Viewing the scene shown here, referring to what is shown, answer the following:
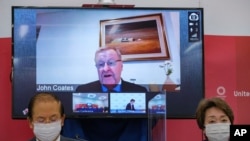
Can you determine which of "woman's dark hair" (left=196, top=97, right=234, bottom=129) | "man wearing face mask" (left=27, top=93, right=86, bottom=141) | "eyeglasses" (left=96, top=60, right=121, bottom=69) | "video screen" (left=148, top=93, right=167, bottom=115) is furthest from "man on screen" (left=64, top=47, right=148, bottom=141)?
"man wearing face mask" (left=27, top=93, right=86, bottom=141)

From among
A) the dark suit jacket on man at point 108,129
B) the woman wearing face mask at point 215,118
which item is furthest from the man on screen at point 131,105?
the woman wearing face mask at point 215,118

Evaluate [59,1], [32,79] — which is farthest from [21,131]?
[59,1]

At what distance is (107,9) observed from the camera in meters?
3.64

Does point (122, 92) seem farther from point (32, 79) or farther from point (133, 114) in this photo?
point (32, 79)

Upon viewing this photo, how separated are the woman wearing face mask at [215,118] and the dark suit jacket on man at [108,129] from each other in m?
1.24

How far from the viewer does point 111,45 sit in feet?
11.9

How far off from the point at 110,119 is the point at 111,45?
605 mm

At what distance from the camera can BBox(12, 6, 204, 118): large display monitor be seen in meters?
3.60

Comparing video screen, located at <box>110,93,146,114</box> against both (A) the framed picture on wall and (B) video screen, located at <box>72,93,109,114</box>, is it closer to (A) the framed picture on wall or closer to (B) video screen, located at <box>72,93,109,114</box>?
(B) video screen, located at <box>72,93,109,114</box>

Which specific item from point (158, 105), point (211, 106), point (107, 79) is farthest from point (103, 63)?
point (211, 106)

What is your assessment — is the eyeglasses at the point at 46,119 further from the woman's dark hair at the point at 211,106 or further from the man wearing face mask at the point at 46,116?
the woman's dark hair at the point at 211,106

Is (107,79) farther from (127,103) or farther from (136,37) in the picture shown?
(136,37)

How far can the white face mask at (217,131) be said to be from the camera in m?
2.32

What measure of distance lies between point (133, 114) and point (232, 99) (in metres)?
0.91
